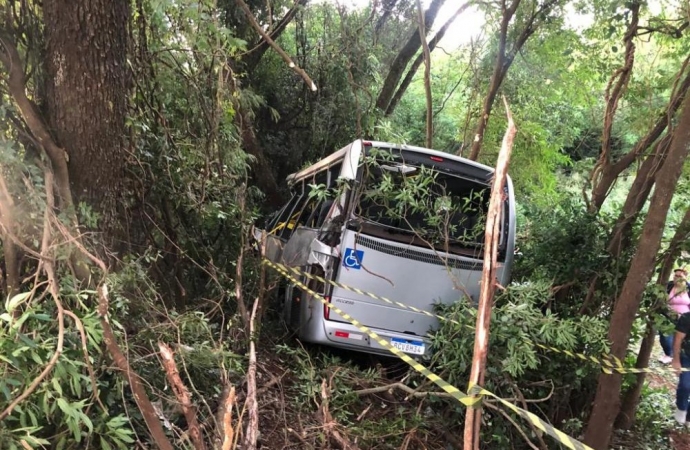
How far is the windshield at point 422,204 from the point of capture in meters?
4.58

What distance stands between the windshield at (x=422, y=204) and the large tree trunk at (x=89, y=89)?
6.93 feet

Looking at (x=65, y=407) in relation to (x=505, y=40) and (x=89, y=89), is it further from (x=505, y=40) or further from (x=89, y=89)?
(x=505, y=40)

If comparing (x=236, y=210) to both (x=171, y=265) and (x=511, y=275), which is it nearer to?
(x=171, y=265)

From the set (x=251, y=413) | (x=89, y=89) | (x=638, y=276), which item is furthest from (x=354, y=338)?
(x=89, y=89)

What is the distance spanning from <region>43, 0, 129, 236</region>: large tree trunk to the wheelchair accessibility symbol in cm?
199

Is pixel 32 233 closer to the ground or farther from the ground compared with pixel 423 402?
farther from the ground

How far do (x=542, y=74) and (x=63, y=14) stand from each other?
911 cm

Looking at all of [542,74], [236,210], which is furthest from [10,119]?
[542,74]

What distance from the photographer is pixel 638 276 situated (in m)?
3.56

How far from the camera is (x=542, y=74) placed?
33.4 feet

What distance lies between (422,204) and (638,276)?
1753mm

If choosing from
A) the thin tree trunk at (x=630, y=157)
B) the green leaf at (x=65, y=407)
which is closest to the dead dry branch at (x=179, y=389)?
the green leaf at (x=65, y=407)

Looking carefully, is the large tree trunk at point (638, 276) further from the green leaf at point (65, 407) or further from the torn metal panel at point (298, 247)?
the green leaf at point (65, 407)

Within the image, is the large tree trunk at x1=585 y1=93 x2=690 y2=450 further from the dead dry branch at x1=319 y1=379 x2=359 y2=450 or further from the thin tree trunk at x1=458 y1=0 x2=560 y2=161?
the thin tree trunk at x1=458 y1=0 x2=560 y2=161
